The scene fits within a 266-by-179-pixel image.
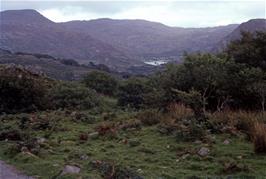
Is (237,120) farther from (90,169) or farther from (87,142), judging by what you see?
(90,169)

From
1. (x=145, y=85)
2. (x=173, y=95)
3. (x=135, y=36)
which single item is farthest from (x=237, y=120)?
(x=135, y=36)

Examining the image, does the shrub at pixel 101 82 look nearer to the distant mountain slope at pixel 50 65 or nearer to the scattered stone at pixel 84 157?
the scattered stone at pixel 84 157

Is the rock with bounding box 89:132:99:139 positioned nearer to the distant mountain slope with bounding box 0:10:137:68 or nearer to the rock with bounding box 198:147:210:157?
the rock with bounding box 198:147:210:157

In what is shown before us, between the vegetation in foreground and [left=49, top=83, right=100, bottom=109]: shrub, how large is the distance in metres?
0.05

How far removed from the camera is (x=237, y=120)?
13867 mm

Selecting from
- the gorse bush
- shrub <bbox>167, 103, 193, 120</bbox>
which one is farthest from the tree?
the gorse bush

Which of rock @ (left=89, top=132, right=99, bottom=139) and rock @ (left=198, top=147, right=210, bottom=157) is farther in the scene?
rock @ (left=89, top=132, right=99, bottom=139)

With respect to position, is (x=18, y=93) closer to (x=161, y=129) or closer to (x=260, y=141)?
(x=161, y=129)

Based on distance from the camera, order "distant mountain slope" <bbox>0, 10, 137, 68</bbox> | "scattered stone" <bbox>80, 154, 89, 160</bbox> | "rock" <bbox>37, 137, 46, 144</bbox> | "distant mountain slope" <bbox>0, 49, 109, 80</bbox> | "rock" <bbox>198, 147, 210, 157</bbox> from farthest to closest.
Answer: "distant mountain slope" <bbox>0, 10, 137, 68</bbox> < "distant mountain slope" <bbox>0, 49, 109, 80</bbox> < "rock" <bbox>37, 137, 46, 144</bbox> < "scattered stone" <bbox>80, 154, 89, 160</bbox> < "rock" <bbox>198, 147, 210, 157</bbox>

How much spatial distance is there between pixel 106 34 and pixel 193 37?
35.6 m

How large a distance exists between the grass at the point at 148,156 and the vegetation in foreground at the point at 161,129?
0.02 meters

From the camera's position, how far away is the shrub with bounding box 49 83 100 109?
82.3 ft

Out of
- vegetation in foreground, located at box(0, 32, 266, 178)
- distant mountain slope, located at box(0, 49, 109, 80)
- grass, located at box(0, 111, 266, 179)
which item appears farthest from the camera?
distant mountain slope, located at box(0, 49, 109, 80)

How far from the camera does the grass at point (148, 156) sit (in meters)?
9.78
